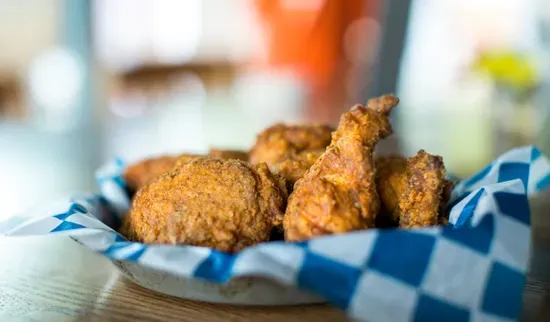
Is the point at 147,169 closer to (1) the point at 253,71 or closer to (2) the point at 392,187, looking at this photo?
(2) the point at 392,187

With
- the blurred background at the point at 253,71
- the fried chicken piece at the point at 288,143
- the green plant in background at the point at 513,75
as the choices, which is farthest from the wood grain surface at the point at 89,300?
the green plant in background at the point at 513,75

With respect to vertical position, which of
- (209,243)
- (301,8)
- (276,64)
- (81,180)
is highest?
(301,8)

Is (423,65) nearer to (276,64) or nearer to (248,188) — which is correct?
(276,64)

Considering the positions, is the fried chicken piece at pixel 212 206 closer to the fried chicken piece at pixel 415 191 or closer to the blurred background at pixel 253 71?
the fried chicken piece at pixel 415 191

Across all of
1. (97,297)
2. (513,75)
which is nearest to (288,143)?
(97,297)

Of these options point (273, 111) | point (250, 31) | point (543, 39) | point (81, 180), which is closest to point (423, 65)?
point (543, 39)

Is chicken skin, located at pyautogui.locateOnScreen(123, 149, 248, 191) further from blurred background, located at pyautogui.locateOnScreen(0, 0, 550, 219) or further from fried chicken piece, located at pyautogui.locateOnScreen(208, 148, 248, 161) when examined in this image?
blurred background, located at pyautogui.locateOnScreen(0, 0, 550, 219)
